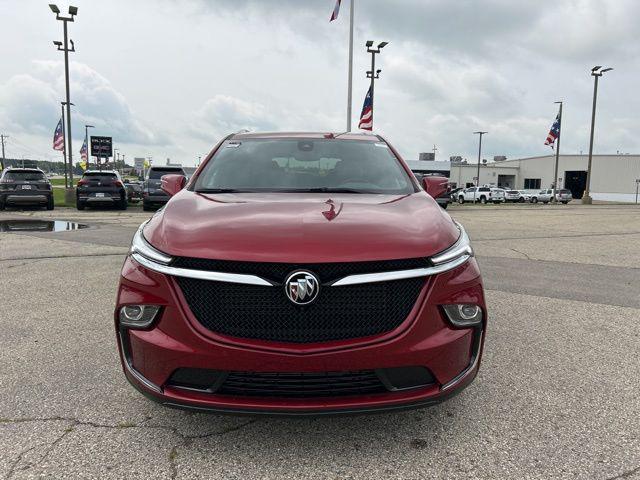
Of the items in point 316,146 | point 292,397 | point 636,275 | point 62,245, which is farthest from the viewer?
point 62,245

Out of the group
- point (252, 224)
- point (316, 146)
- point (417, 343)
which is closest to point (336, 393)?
point (417, 343)

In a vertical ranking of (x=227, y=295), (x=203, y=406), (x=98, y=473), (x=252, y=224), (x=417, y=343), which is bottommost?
(x=98, y=473)

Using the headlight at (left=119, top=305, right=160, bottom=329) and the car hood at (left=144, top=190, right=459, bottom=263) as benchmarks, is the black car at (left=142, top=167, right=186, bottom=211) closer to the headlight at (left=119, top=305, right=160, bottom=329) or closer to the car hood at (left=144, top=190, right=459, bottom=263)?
the car hood at (left=144, top=190, right=459, bottom=263)

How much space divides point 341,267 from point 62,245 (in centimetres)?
867

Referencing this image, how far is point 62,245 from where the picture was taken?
943cm

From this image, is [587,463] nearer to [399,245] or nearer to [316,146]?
[399,245]

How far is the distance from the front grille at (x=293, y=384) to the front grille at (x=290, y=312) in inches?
6.5

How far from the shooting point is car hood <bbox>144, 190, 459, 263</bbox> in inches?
91.4

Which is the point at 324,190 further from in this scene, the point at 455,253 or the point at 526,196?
the point at 526,196

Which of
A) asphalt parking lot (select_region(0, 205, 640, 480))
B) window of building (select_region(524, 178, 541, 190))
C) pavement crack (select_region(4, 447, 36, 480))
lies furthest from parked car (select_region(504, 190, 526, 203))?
pavement crack (select_region(4, 447, 36, 480))

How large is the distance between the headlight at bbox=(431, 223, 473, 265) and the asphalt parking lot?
972mm

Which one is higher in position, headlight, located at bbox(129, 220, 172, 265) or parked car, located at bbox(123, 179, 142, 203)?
headlight, located at bbox(129, 220, 172, 265)

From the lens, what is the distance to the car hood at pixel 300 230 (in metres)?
2.32

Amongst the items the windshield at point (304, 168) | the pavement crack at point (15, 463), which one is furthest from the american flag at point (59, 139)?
the pavement crack at point (15, 463)
